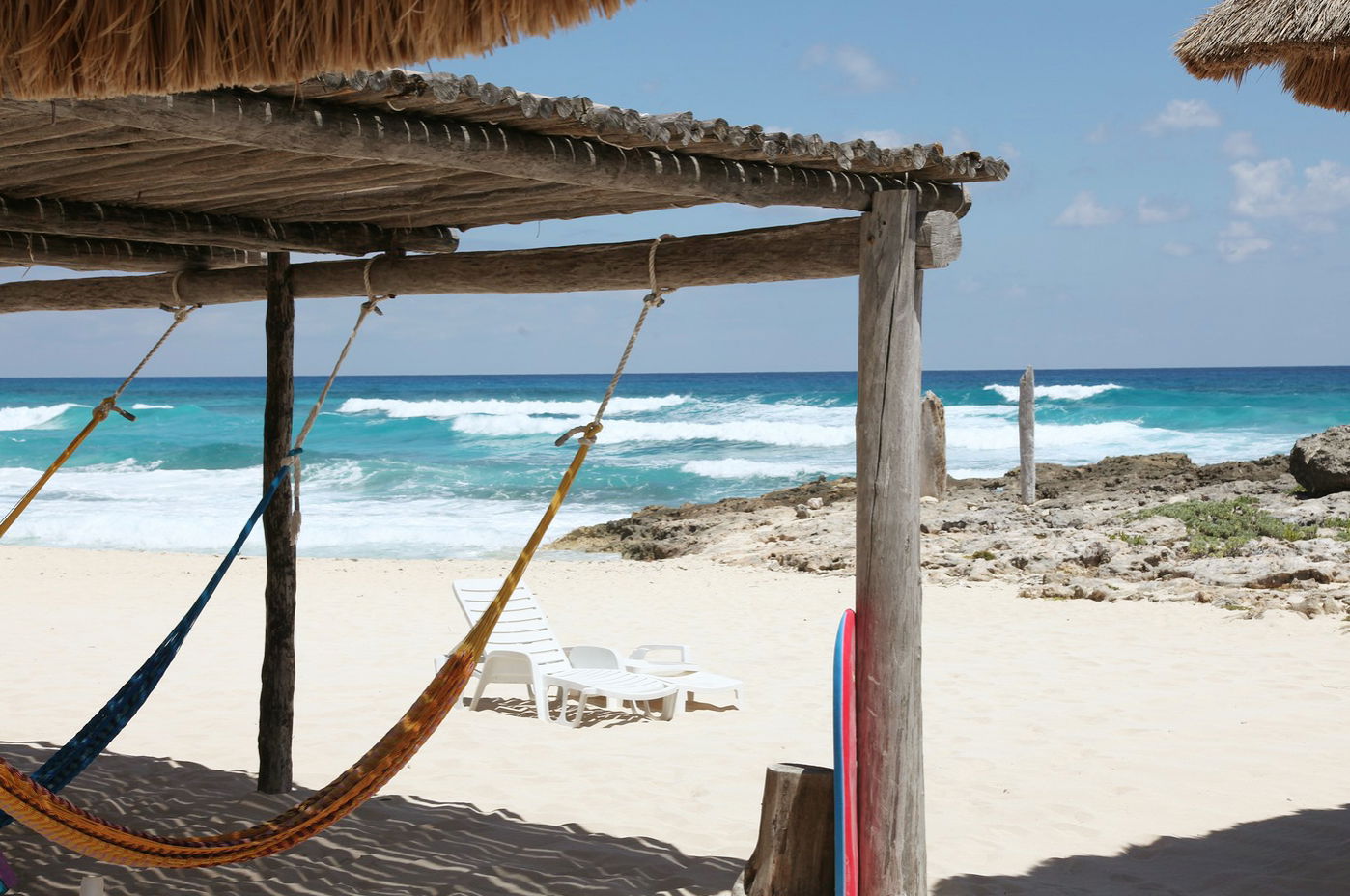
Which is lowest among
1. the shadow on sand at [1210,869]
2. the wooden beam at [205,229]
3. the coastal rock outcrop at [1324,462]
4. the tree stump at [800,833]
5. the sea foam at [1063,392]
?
the shadow on sand at [1210,869]

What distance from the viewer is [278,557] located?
3.30 metres

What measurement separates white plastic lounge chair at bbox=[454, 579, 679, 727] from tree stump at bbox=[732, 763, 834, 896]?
1.98 m

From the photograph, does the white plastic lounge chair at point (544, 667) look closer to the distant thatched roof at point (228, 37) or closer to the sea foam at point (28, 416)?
the distant thatched roof at point (228, 37)

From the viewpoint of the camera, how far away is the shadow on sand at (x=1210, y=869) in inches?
109

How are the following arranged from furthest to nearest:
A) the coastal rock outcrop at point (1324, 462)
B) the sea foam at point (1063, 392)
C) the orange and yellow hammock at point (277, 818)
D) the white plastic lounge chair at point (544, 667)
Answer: the sea foam at point (1063, 392), the coastal rock outcrop at point (1324, 462), the white plastic lounge chair at point (544, 667), the orange and yellow hammock at point (277, 818)

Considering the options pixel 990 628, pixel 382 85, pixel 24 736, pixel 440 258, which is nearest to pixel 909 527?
pixel 382 85

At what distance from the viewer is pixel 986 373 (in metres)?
45.8

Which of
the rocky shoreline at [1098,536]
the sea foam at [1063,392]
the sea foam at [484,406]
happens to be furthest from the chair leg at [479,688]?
the sea foam at [1063,392]

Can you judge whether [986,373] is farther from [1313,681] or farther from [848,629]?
[848,629]

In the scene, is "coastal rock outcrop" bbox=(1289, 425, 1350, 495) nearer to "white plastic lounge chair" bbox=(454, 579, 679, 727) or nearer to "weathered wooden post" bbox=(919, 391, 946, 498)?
"weathered wooden post" bbox=(919, 391, 946, 498)

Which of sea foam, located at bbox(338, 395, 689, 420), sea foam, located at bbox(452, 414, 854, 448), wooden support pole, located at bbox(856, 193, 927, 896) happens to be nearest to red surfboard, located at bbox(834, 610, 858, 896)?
wooden support pole, located at bbox(856, 193, 927, 896)

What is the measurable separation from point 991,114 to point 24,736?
42.7m

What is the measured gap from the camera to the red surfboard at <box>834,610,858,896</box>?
2.16 m

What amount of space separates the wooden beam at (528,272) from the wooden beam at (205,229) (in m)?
0.10
